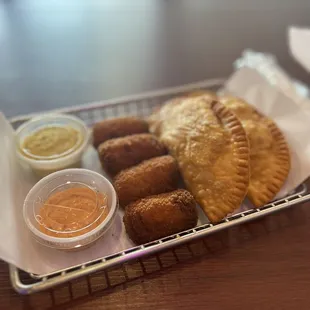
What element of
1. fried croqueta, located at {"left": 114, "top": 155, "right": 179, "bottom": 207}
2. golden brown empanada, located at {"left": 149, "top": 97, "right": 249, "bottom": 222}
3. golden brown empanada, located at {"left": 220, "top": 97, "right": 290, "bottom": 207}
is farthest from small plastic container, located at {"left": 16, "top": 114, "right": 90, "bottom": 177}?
golden brown empanada, located at {"left": 220, "top": 97, "right": 290, "bottom": 207}

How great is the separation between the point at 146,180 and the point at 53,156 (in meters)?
0.29

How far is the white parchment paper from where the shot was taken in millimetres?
955

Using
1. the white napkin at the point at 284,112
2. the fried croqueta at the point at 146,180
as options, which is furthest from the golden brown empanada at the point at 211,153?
the white napkin at the point at 284,112

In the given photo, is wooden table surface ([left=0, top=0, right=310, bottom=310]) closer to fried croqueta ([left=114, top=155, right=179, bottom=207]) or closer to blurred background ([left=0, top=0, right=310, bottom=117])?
blurred background ([left=0, top=0, right=310, bottom=117])

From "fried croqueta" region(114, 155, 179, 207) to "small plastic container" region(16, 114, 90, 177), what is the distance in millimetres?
154

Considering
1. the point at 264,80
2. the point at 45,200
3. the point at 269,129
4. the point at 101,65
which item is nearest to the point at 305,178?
the point at 269,129

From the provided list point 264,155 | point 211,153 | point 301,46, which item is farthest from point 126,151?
point 301,46

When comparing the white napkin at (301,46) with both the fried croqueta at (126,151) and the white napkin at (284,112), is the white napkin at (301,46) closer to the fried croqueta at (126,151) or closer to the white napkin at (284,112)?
the white napkin at (284,112)

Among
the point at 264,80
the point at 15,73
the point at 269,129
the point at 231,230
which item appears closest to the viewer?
the point at 231,230

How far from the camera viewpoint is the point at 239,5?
2336mm

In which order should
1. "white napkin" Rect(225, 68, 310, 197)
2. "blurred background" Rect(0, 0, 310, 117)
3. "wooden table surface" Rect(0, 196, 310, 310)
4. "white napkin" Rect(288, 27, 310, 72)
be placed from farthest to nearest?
"blurred background" Rect(0, 0, 310, 117) → "white napkin" Rect(288, 27, 310, 72) → "white napkin" Rect(225, 68, 310, 197) → "wooden table surface" Rect(0, 196, 310, 310)

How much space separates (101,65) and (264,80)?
801 millimetres

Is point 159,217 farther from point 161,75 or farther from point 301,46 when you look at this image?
point 301,46

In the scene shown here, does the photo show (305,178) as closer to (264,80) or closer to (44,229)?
(264,80)
